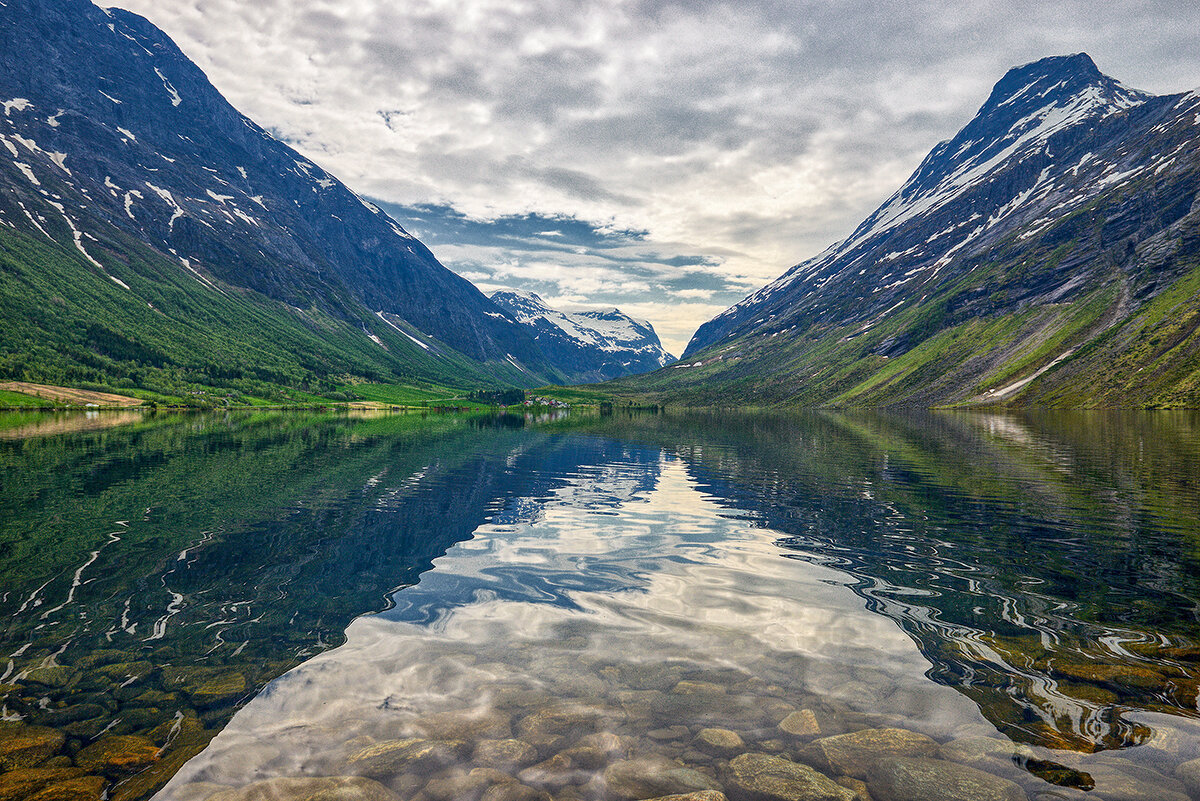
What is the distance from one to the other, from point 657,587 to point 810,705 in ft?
32.7

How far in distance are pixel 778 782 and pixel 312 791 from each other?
8.58m

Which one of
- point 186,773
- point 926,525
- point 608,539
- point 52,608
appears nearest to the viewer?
point 186,773

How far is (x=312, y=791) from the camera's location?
1077 cm

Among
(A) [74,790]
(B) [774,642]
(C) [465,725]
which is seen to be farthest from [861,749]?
(A) [74,790]

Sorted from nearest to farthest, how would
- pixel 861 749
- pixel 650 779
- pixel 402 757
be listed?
pixel 650 779
pixel 402 757
pixel 861 749

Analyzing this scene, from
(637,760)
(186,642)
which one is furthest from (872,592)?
(186,642)

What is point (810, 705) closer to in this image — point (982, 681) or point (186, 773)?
point (982, 681)

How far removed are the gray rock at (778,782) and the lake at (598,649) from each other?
55 millimetres

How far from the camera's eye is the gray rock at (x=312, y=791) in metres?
10.6

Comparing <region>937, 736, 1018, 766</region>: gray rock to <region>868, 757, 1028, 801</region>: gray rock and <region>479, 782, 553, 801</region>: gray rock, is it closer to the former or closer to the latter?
<region>868, 757, 1028, 801</region>: gray rock

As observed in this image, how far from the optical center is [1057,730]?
12.6m

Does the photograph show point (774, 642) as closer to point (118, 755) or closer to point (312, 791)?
point (312, 791)

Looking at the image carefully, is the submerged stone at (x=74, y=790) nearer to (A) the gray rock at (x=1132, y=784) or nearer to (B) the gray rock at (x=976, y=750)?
(B) the gray rock at (x=976, y=750)

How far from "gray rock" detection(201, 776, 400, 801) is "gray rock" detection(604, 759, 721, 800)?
397 centimetres
